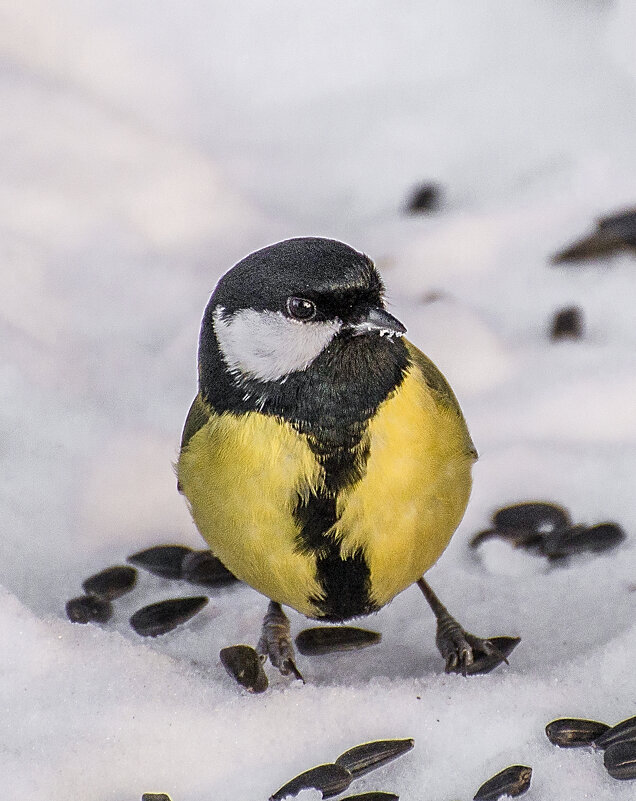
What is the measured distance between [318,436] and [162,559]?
0.76m

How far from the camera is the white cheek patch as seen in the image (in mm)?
1607

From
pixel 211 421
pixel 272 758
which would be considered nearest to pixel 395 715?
pixel 272 758

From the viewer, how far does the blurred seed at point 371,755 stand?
173cm

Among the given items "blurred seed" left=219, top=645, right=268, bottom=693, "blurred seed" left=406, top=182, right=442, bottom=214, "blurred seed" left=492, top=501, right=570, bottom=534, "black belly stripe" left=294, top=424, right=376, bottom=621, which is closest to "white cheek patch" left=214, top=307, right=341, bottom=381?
"black belly stripe" left=294, top=424, right=376, bottom=621

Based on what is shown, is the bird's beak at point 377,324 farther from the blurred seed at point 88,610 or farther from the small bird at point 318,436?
the blurred seed at point 88,610

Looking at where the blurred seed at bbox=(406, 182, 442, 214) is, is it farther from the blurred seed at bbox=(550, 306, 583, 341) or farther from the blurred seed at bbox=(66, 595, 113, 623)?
the blurred seed at bbox=(66, 595, 113, 623)

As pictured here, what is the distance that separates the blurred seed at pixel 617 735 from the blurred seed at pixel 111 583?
918mm

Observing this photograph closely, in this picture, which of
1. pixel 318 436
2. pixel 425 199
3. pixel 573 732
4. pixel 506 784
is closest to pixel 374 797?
pixel 506 784

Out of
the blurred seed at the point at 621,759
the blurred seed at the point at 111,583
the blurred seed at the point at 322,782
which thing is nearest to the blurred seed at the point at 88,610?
the blurred seed at the point at 111,583

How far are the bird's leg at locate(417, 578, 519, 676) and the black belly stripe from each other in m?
0.25

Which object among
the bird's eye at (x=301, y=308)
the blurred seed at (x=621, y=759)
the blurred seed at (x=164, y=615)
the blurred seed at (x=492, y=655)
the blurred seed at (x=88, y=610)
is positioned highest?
the bird's eye at (x=301, y=308)

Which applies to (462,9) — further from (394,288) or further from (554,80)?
(394,288)

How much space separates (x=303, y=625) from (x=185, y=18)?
1.71 meters

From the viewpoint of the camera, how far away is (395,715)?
183 centimetres
